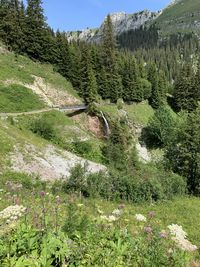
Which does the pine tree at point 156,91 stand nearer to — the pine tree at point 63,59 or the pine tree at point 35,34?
the pine tree at point 63,59

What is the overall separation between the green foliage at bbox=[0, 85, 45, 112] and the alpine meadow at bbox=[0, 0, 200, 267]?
0.20 meters

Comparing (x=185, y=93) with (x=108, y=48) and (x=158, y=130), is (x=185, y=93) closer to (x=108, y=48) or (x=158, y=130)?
(x=108, y=48)

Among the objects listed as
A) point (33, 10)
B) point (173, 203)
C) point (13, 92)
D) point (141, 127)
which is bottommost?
point (141, 127)

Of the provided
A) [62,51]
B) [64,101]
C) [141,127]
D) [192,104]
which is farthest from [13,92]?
[192,104]

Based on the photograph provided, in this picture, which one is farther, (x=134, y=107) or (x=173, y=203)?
(x=134, y=107)

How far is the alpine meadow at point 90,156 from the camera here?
651cm

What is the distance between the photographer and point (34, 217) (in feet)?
29.8

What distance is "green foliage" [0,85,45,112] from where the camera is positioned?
51034 millimetres

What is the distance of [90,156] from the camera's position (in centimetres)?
4688

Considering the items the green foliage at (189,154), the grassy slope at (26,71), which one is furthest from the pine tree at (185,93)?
the green foliage at (189,154)

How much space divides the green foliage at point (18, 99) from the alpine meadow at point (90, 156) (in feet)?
0.66

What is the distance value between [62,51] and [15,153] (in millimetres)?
44769

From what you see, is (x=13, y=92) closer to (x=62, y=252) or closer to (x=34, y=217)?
(x=34, y=217)

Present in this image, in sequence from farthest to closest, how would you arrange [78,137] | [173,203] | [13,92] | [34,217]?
[13,92], [78,137], [173,203], [34,217]
